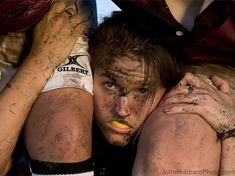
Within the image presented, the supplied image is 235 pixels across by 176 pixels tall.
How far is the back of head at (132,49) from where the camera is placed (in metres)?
1.17

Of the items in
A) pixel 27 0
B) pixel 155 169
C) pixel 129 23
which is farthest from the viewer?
pixel 129 23

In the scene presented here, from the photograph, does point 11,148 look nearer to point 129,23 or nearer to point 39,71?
point 39,71

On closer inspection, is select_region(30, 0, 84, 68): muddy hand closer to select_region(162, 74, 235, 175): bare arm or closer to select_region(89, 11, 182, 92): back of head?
select_region(89, 11, 182, 92): back of head

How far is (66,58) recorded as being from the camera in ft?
3.90

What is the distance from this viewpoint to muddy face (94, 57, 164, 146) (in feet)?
3.74

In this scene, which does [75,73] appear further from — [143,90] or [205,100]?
[205,100]

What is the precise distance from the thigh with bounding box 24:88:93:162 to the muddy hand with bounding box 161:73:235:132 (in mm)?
185

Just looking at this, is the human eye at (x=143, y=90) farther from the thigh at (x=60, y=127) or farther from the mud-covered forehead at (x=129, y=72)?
the thigh at (x=60, y=127)

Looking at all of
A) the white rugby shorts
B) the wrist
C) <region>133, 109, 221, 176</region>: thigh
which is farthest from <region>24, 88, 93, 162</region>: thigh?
the wrist

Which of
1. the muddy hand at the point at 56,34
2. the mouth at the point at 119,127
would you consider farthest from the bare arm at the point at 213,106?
the muddy hand at the point at 56,34

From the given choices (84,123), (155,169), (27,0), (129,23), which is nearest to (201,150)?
(155,169)

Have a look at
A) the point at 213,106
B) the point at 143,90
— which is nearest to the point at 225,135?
the point at 213,106

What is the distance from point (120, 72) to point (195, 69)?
0.63 ft

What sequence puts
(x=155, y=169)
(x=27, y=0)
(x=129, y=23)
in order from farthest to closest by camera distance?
1. (x=129, y=23)
2. (x=27, y=0)
3. (x=155, y=169)
